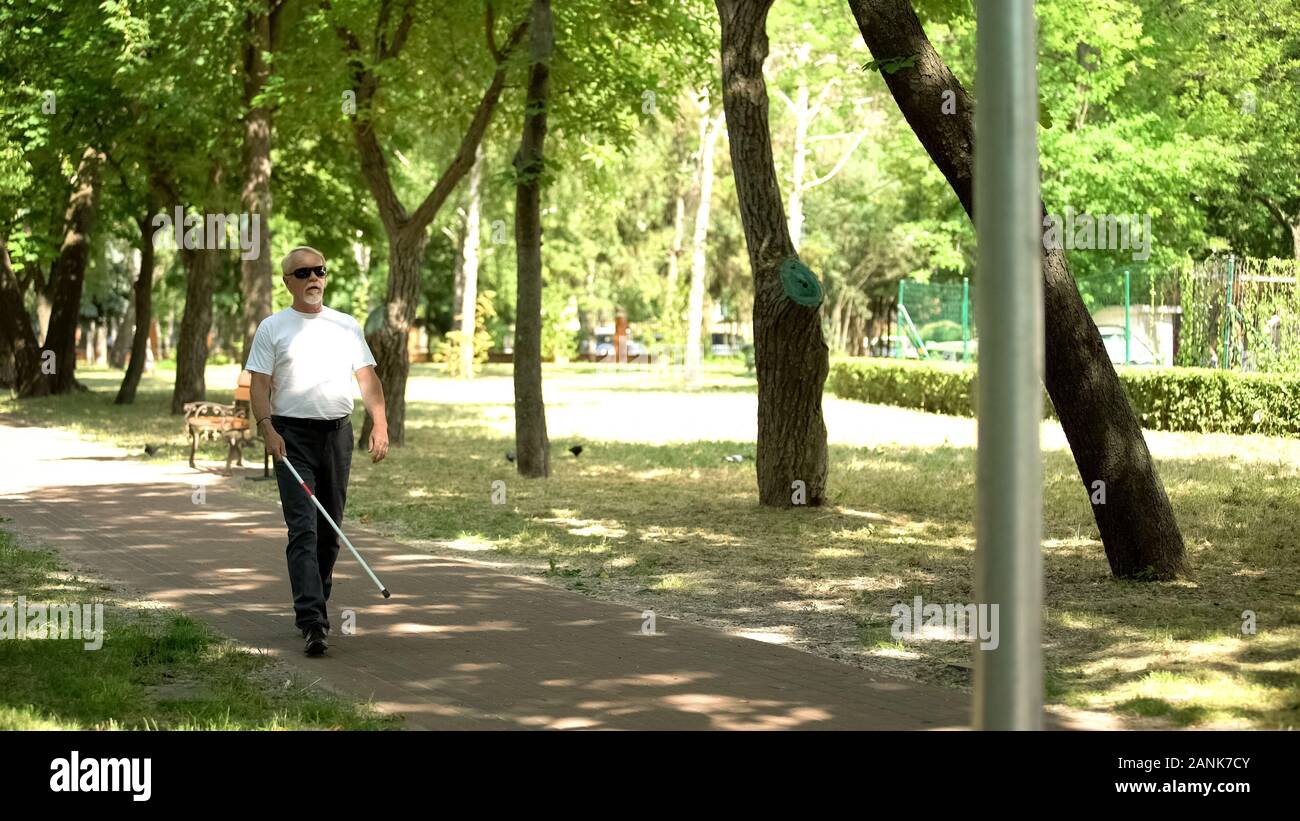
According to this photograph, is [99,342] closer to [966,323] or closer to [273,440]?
[966,323]

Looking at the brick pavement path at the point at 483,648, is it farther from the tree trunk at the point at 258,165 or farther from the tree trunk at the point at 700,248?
the tree trunk at the point at 700,248

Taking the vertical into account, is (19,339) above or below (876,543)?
above

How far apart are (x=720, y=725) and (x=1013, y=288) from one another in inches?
97.4

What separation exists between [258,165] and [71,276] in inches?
545

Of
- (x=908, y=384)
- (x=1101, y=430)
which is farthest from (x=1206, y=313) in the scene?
(x=1101, y=430)

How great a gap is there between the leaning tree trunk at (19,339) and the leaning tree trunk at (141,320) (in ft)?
9.57

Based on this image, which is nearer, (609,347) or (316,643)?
(316,643)

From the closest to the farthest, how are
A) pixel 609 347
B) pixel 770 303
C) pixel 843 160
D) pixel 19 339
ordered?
1. pixel 770 303
2. pixel 19 339
3. pixel 843 160
4. pixel 609 347

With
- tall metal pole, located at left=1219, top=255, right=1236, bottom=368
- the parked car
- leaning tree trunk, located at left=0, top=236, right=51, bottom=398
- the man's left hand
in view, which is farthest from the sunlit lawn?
the parked car

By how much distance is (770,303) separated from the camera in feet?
45.3

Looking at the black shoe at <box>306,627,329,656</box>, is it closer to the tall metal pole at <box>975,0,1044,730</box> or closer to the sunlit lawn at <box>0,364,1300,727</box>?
the sunlit lawn at <box>0,364,1300,727</box>
